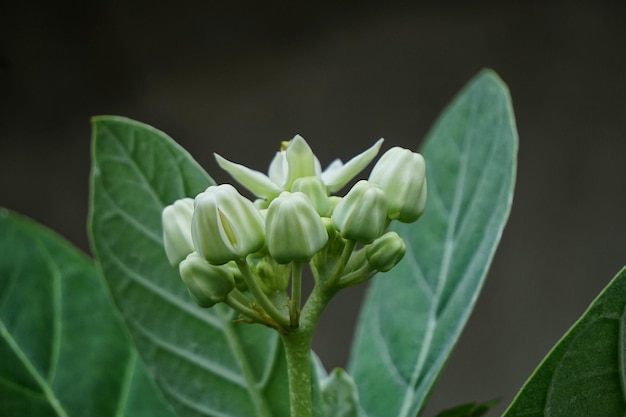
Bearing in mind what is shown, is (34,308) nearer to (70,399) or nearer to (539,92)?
(70,399)

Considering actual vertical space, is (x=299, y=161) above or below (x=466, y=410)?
above

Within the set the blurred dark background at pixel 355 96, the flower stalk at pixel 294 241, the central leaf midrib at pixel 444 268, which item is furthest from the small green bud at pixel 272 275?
the blurred dark background at pixel 355 96

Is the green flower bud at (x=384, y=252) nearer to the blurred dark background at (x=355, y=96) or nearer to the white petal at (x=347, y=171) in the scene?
the white petal at (x=347, y=171)

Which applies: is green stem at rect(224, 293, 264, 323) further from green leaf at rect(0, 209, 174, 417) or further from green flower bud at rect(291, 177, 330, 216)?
green leaf at rect(0, 209, 174, 417)

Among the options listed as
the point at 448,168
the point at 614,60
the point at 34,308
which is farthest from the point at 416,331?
the point at 614,60

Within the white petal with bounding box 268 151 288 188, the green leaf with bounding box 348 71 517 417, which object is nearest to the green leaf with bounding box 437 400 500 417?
the green leaf with bounding box 348 71 517 417

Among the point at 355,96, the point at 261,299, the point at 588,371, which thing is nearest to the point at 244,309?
the point at 261,299

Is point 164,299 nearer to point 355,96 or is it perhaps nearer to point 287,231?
point 287,231
